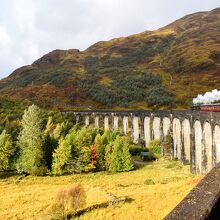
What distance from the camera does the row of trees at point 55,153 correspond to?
210 feet

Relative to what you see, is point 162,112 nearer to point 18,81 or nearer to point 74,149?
point 74,149

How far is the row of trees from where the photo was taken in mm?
64000

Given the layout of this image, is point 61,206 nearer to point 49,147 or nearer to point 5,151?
point 5,151

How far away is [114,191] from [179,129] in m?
27.1

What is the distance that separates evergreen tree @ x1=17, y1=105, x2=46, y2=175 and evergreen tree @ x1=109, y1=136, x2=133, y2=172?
12.3m

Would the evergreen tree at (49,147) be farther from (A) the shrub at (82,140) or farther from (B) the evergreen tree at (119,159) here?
(B) the evergreen tree at (119,159)

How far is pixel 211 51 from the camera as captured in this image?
188625 millimetres

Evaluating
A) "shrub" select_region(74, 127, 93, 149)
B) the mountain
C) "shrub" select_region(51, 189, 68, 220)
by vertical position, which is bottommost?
"shrub" select_region(51, 189, 68, 220)

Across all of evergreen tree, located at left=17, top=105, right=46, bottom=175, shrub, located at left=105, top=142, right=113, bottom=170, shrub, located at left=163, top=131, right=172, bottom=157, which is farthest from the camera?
shrub, located at left=163, top=131, right=172, bottom=157

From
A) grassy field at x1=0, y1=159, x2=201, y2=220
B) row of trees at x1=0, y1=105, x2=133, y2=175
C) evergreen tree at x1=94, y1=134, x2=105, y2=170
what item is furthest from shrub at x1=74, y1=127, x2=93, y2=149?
grassy field at x1=0, y1=159, x2=201, y2=220

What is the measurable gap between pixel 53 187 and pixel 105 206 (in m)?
15.0

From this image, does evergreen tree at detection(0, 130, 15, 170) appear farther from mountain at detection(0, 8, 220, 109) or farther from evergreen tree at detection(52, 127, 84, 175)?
mountain at detection(0, 8, 220, 109)

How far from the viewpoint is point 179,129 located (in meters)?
70.8

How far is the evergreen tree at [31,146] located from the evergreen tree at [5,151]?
6.10ft
